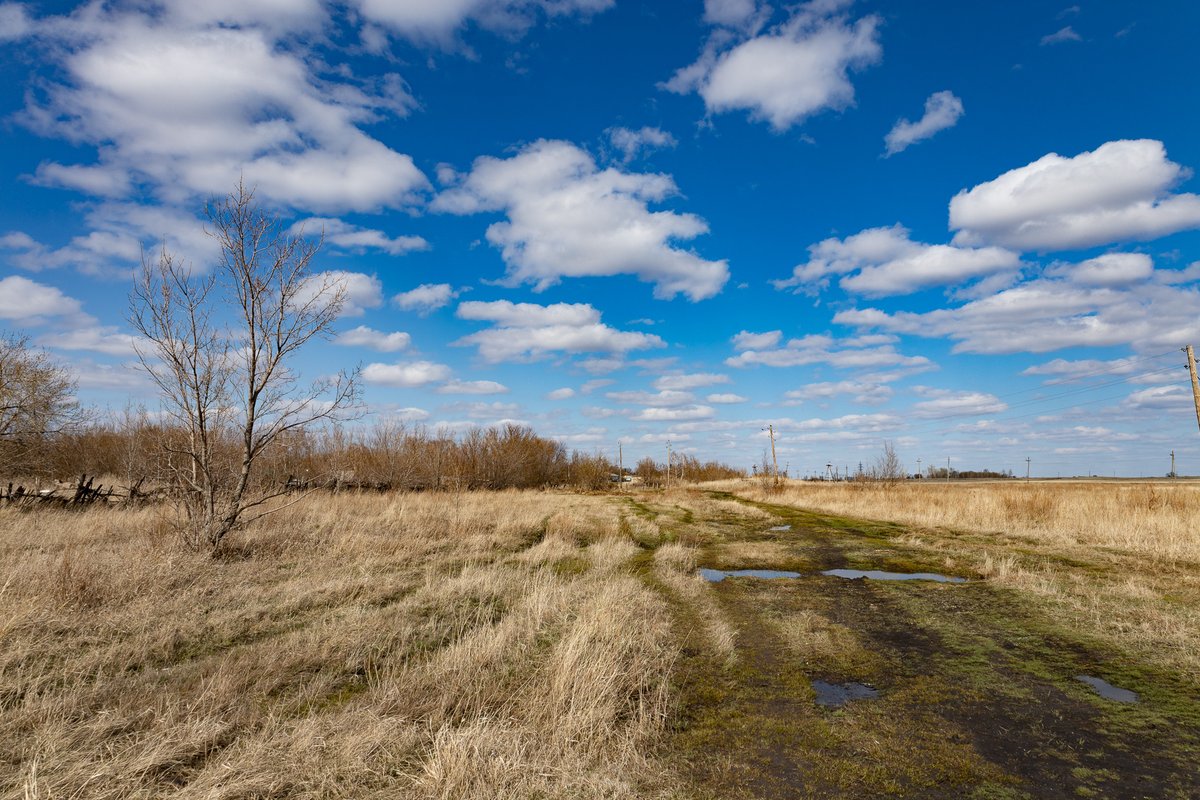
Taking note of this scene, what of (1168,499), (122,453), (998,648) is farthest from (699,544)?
(122,453)

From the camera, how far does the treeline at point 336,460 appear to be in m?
19.1

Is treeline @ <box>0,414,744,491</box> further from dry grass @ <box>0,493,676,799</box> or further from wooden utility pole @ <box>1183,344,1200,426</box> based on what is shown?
wooden utility pole @ <box>1183,344,1200,426</box>

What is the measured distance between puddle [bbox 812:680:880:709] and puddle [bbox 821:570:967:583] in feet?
22.0

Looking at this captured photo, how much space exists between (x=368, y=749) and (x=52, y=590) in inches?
256

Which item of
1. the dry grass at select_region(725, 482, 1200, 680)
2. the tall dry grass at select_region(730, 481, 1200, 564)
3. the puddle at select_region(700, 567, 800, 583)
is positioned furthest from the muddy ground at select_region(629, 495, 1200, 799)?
the tall dry grass at select_region(730, 481, 1200, 564)

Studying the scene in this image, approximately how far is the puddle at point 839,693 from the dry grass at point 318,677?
5.25ft

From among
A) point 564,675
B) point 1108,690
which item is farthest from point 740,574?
point 564,675

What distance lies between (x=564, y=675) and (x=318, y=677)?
2499mm

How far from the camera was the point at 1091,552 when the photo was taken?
1395 cm

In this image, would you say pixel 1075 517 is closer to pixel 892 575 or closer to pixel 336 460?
pixel 892 575

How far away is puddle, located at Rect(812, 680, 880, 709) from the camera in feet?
18.4

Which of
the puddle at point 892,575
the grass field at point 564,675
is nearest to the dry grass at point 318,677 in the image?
the grass field at point 564,675

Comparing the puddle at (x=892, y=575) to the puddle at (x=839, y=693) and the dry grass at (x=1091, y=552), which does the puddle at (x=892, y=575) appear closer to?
the dry grass at (x=1091, y=552)

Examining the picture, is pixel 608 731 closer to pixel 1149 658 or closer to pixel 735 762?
pixel 735 762
